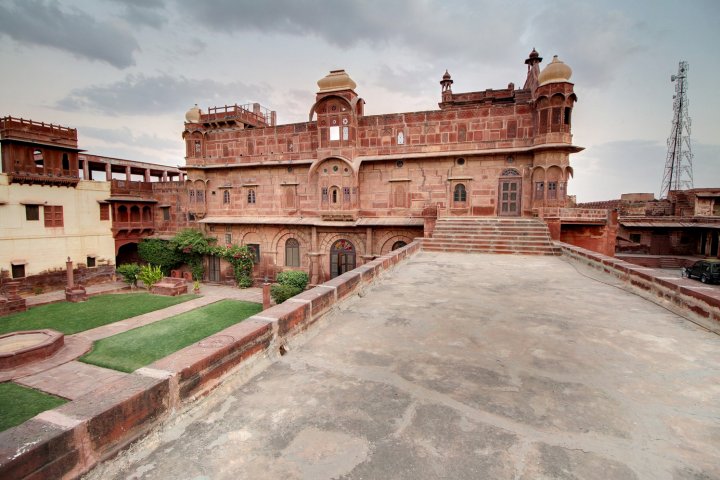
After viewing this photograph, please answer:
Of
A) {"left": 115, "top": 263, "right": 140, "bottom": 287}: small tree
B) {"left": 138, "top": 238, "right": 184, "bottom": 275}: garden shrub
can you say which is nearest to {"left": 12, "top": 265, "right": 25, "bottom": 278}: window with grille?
{"left": 115, "top": 263, "right": 140, "bottom": 287}: small tree

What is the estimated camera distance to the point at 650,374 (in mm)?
3520

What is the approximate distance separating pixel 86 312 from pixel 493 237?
19689 millimetres

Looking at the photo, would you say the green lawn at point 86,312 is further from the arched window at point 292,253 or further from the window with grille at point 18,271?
the arched window at point 292,253

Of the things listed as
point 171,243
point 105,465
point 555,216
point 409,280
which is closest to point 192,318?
point 171,243

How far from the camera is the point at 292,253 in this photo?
2162 cm

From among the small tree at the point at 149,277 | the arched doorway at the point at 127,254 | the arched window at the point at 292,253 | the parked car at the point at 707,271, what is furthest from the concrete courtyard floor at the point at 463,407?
the arched doorway at the point at 127,254

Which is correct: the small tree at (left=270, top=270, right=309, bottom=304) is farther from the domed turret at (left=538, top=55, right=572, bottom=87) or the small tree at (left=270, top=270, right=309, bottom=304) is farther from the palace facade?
the domed turret at (left=538, top=55, right=572, bottom=87)

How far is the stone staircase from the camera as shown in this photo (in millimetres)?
12820

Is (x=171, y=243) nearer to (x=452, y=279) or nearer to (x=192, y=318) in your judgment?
(x=192, y=318)

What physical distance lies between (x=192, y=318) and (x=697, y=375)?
1721cm

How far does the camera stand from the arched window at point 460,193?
60.2 feet

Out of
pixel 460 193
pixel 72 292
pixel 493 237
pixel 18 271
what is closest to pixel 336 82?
pixel 460 193

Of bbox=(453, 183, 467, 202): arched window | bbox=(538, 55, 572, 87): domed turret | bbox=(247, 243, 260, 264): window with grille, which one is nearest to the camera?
bbox=(538, 55, 572, 87): domed turret

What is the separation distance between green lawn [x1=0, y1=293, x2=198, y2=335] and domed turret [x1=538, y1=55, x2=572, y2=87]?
71.3 ft
